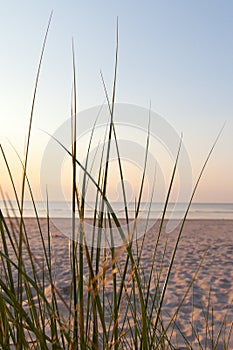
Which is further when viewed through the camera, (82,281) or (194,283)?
(194,283)

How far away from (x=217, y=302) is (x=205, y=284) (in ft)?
2.35

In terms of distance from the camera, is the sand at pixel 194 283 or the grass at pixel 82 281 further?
the sand at pixel 194 283

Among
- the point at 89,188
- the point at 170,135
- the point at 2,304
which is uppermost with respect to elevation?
the point at 170,135

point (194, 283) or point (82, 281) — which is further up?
point (82, 281)

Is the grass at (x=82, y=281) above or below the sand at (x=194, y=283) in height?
above

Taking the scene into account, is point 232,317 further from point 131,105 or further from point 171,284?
point 131,105

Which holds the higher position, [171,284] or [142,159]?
[142,159]

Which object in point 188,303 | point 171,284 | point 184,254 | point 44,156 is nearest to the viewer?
point 44,156

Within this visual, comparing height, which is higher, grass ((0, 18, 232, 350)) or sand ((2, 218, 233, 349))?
grass ((0, 18, 232, 350))

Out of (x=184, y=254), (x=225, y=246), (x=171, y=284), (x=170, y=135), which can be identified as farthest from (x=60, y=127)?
(x=225, y=246)

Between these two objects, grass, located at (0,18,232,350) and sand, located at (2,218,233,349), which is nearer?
grass, located at (0,18,232,350)

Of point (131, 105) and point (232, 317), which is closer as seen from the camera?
point (131, 105)

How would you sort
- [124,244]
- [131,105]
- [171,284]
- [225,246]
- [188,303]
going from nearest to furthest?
1. [124,244]
2. [131,105]
3. [188,303]
4. [171,284]
5. [225,246]

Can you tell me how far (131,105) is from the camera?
0.91m
